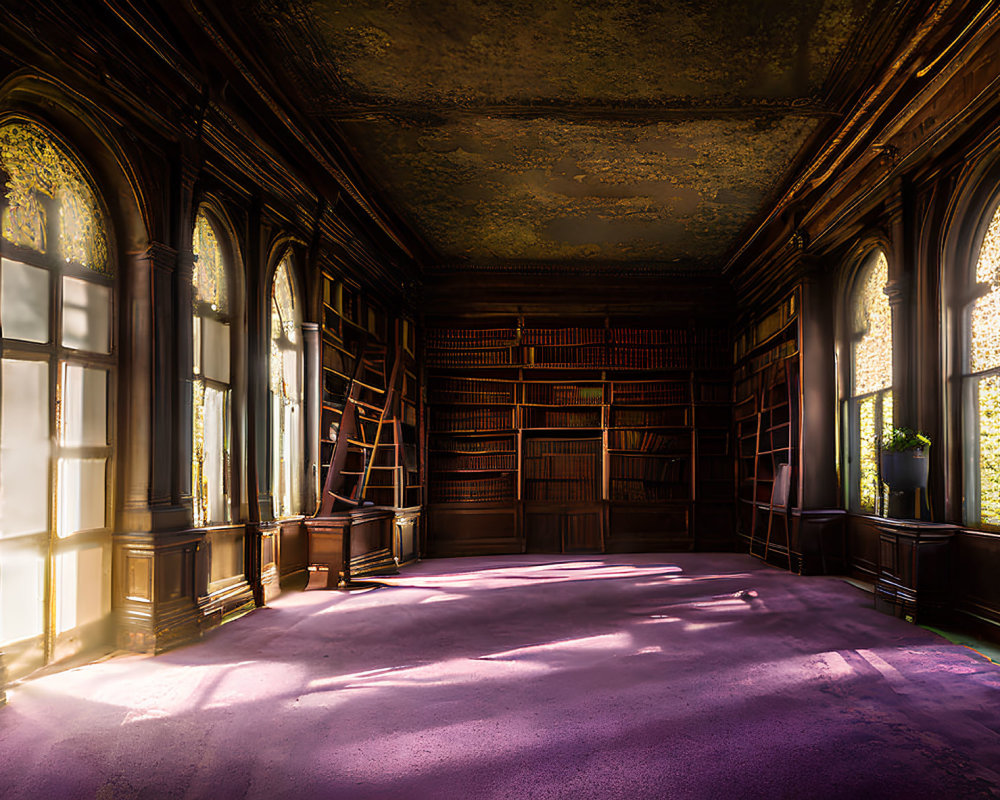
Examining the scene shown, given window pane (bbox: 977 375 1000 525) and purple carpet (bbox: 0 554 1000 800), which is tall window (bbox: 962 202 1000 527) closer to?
window pane (bbox: 977 375 1000 525)

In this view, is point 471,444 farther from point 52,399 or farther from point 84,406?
point 52,399

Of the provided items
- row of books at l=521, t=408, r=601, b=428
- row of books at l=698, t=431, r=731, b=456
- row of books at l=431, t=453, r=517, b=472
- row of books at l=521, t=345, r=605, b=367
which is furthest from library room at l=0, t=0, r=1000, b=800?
row of books at l=521, t=408, r=601, b=428

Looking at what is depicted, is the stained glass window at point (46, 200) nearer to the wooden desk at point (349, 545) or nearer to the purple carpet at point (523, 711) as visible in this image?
the purple carpet at point (523, 711)

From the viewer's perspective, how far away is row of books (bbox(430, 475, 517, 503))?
358 inches

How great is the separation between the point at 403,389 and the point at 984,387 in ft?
19.3

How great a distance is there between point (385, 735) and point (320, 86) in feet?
13.1

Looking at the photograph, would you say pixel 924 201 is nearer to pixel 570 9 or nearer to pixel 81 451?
pixel 570 9

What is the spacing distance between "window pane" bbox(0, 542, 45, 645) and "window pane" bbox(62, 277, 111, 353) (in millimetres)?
1102

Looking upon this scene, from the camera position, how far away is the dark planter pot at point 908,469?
4852 millimetres

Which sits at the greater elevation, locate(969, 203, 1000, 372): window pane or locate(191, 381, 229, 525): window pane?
locate(969, 203, 1000, 372): window pane

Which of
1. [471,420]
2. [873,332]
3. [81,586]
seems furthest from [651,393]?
[81,586]

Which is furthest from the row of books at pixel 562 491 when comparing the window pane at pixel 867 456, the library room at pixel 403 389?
the window pane at pixel 867 456

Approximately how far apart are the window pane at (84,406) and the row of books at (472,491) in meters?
5.40

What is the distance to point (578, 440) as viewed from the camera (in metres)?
9.23
